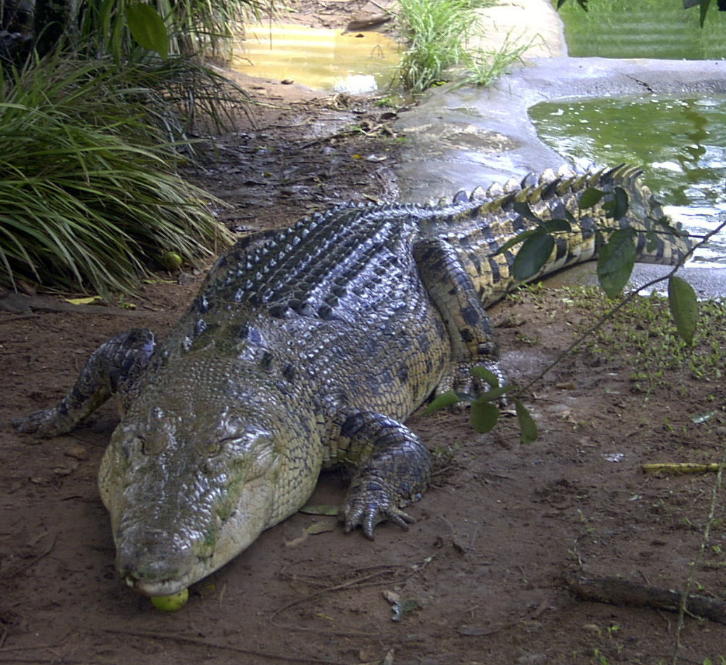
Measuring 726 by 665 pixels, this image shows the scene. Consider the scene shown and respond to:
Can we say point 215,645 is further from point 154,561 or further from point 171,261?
point 171,261

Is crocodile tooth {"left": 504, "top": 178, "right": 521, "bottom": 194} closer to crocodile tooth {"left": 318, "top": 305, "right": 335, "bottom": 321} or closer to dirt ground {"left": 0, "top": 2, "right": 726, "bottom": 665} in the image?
dirt ground {"left": 0, "top": 2, "right": 726, "bottom": 665}

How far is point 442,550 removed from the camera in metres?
3.05

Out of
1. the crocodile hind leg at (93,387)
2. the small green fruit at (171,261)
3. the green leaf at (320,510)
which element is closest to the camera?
the green leaf at (320,510)

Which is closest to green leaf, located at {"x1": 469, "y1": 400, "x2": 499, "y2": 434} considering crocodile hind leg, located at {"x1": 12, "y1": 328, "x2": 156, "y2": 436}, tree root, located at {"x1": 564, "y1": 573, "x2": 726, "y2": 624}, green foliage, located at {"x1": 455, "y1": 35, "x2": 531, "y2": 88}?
tree root, located at {"x1": 564, "y1": 573, "x2": 726, "y2": 624}

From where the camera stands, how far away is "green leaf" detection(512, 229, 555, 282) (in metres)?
1.92

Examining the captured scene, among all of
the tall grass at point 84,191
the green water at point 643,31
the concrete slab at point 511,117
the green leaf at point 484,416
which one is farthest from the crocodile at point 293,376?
the green water at point 643,31

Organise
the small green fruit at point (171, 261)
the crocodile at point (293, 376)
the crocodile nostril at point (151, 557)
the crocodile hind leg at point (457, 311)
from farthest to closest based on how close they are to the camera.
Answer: the small green fruit at point (171, 261) → the crocodile hind leg at point (457, 311) → the crocodile at point (293, 376) → the crocodile nostril at point (151, 557)

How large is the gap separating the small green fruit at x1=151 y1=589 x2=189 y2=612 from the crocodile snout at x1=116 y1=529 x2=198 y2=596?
15cm

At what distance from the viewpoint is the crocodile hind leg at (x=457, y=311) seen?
475 centimetres

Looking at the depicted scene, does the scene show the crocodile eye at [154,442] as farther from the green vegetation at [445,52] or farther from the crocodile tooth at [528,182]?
the green vegetation at [445,52]

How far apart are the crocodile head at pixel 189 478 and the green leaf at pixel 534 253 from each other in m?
1.27

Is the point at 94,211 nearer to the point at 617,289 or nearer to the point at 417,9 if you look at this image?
the point at 617,289

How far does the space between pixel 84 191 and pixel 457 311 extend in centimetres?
258

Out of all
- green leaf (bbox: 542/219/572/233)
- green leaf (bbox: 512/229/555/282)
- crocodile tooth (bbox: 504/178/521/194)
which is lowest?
crocodile tooth (bbox: 504/178/521/194)
